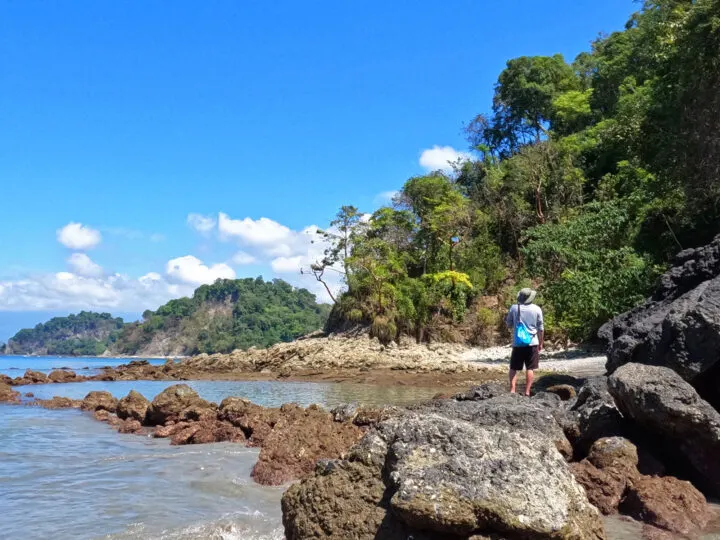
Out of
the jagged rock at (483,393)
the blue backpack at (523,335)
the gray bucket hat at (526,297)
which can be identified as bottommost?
the jagged rock at (483,393)

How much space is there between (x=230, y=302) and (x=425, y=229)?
89.5m

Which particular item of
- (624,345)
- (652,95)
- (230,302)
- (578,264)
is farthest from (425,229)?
(230,302)

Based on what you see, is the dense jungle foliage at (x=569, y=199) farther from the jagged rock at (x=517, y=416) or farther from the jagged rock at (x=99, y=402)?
the jagged rock at (x=99, y=402)

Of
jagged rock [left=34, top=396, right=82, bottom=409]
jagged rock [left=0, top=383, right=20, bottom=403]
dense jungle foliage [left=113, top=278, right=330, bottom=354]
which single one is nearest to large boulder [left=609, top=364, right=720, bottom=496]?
jagged rock [left=34, top=396, right=82, bottom=409]

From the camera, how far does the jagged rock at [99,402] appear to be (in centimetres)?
1481

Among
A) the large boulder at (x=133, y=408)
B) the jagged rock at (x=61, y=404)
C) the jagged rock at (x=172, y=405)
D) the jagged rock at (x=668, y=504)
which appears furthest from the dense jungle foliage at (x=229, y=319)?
the jagged rock at (x=668, y=504)

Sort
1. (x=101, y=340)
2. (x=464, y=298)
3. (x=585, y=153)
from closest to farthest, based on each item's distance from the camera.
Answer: (x=464, y=298) < (x=585, y=153) < (x=101, y=340)

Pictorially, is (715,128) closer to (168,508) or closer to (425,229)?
(168,508)

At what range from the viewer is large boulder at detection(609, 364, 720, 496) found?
5.72 metres

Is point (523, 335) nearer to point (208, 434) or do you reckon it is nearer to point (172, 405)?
point (208, 434)

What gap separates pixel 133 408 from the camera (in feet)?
42.2

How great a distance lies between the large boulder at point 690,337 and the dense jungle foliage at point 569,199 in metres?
6.26

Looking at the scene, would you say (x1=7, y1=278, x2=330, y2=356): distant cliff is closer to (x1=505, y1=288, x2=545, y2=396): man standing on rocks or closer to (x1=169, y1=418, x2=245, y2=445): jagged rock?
(x1=169, y1=418, x2=245, y2=445): jagged rock

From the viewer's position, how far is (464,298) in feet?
105
